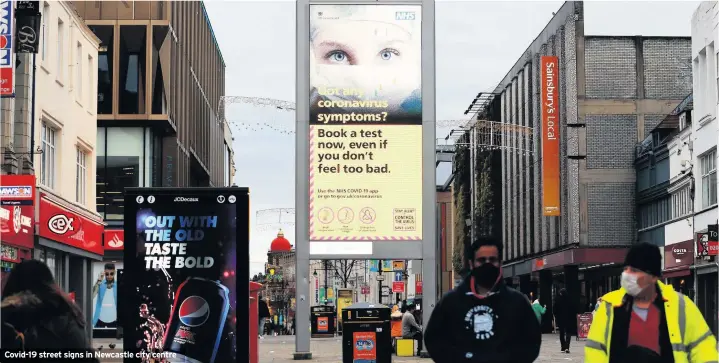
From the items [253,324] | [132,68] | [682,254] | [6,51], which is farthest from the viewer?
[132,68]

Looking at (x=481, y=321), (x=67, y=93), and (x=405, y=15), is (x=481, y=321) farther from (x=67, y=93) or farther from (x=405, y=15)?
(x=67, y=93)

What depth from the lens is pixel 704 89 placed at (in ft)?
138

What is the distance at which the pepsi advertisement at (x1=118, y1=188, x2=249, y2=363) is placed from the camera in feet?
41.0

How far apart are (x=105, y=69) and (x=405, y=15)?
24.1 metres

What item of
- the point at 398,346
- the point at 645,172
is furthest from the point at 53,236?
the point at 645,172

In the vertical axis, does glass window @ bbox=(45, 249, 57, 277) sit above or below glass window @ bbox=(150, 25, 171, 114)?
below

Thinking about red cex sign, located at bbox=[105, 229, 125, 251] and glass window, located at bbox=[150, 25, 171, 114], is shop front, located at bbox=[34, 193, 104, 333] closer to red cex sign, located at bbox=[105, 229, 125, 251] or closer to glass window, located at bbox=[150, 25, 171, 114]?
red cex sign, located at bbox=[105, 229, 125, 251]

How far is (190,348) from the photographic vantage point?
12539 millimetres

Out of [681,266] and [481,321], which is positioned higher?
[681,266]

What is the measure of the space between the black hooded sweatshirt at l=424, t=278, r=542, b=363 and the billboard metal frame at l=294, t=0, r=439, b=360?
1884 centimetres

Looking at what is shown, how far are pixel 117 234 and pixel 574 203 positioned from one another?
27650 millimetres

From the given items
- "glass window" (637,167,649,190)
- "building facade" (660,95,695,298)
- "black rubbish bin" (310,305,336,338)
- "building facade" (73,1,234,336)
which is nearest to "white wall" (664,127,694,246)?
"building facade" (660,95,695,298)

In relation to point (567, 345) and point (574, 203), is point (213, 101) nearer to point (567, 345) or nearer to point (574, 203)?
point (574, 203)

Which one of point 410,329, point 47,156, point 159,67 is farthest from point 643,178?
point 47,156
